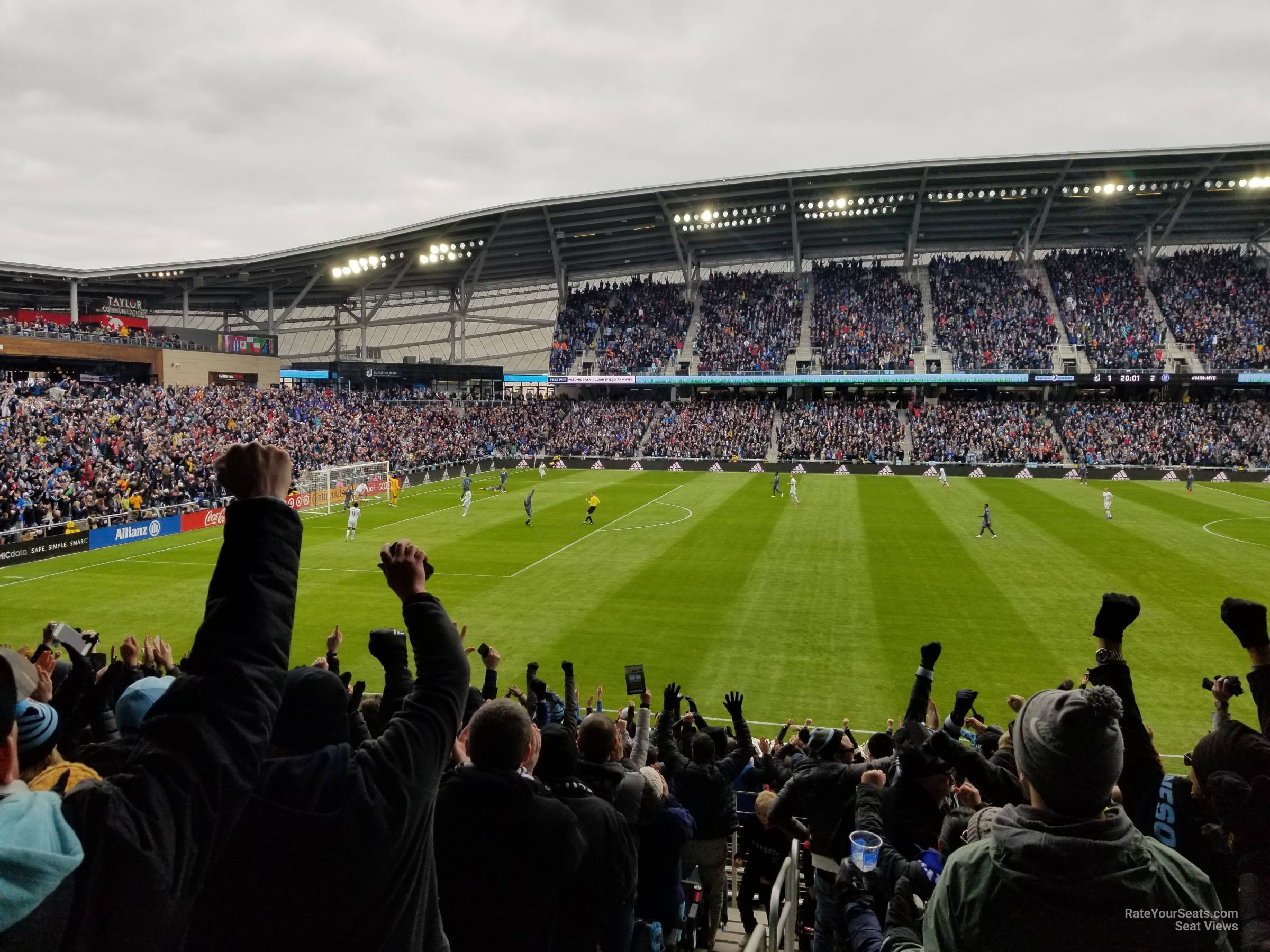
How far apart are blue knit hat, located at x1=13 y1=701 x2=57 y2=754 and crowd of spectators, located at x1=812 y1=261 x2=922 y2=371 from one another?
6487 centimetres

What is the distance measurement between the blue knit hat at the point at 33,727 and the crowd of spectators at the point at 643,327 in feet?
219

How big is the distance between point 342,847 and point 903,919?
7.18 feet

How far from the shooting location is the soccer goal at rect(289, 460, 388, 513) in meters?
37.8

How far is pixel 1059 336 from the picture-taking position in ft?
206

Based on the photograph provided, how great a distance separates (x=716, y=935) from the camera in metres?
6.25

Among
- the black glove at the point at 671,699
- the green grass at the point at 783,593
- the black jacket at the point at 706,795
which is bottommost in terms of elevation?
the green grass at the point at 783,593

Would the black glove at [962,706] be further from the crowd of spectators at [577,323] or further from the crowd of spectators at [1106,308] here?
the crowd of spectators at [577,323]

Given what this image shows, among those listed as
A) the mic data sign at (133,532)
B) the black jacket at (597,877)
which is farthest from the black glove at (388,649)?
the mic data sign at (133,532)

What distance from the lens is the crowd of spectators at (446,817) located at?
5.88 ft

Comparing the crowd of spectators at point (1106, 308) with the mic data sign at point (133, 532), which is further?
the crowd of spectators at point (1106, 308)

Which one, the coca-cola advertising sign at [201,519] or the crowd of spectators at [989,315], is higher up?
the crowd of spectators at [989,315]

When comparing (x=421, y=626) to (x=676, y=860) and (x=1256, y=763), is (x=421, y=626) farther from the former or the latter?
(x=1256, y=763)

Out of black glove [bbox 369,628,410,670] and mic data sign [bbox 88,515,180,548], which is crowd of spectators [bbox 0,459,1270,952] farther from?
mic data sign [bbox 88,515,180,548]

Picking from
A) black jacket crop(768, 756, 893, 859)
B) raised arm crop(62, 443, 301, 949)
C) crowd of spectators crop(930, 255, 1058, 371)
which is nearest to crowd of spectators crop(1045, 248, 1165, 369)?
crowd of spectators crop(930, 255, 1058, 371)
